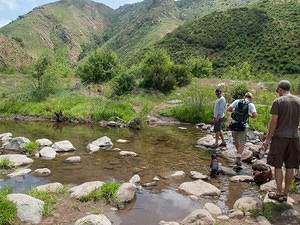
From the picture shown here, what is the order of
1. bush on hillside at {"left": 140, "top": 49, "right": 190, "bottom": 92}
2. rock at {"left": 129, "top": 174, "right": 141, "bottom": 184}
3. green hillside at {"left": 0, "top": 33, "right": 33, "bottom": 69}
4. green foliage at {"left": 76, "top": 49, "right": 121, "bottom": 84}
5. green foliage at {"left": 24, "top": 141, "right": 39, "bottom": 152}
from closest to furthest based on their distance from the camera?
rock at {"left": 129, "top": 174, "right": 141, "bottom": 184} → green foliage at {"left": 24, "top": 141, "right": 39, "bottom": 152} → bush on hillside at {"left": 140, "top": 49, "right": 190, "bottom": 92} → green foliage at {"left": 76, "top": 49, "right": 121, "bottom": 84} → green hillside at {"left": 0, "top": 33, "right": 33, "bottom": 69}

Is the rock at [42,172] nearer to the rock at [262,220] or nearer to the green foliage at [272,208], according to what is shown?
the rock at [262,220]

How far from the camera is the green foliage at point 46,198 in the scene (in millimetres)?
4371

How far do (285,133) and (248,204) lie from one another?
176cm

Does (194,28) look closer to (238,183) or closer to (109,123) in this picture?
(109,123)

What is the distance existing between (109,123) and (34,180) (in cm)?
1141

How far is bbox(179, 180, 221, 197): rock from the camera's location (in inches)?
222

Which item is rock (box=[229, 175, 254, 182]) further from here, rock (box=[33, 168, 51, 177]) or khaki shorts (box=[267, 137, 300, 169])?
rock (box=[33, 168, 51, 177])

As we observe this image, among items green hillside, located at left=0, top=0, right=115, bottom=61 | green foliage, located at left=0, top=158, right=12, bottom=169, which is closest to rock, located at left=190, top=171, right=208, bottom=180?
green foliage, located at left=0, top=158, right=12, bottom=169

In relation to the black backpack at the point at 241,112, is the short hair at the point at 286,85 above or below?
above

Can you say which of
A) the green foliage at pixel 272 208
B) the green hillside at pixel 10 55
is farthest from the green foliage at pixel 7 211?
the green hillside at pixel 10 55

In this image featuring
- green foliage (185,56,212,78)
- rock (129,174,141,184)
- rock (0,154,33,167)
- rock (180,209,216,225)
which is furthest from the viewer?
green foliage (185,56,212,78)

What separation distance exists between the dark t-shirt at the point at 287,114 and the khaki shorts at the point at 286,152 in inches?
5.3

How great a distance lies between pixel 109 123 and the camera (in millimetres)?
17547

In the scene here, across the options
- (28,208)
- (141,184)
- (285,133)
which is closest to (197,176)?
(141,184)
